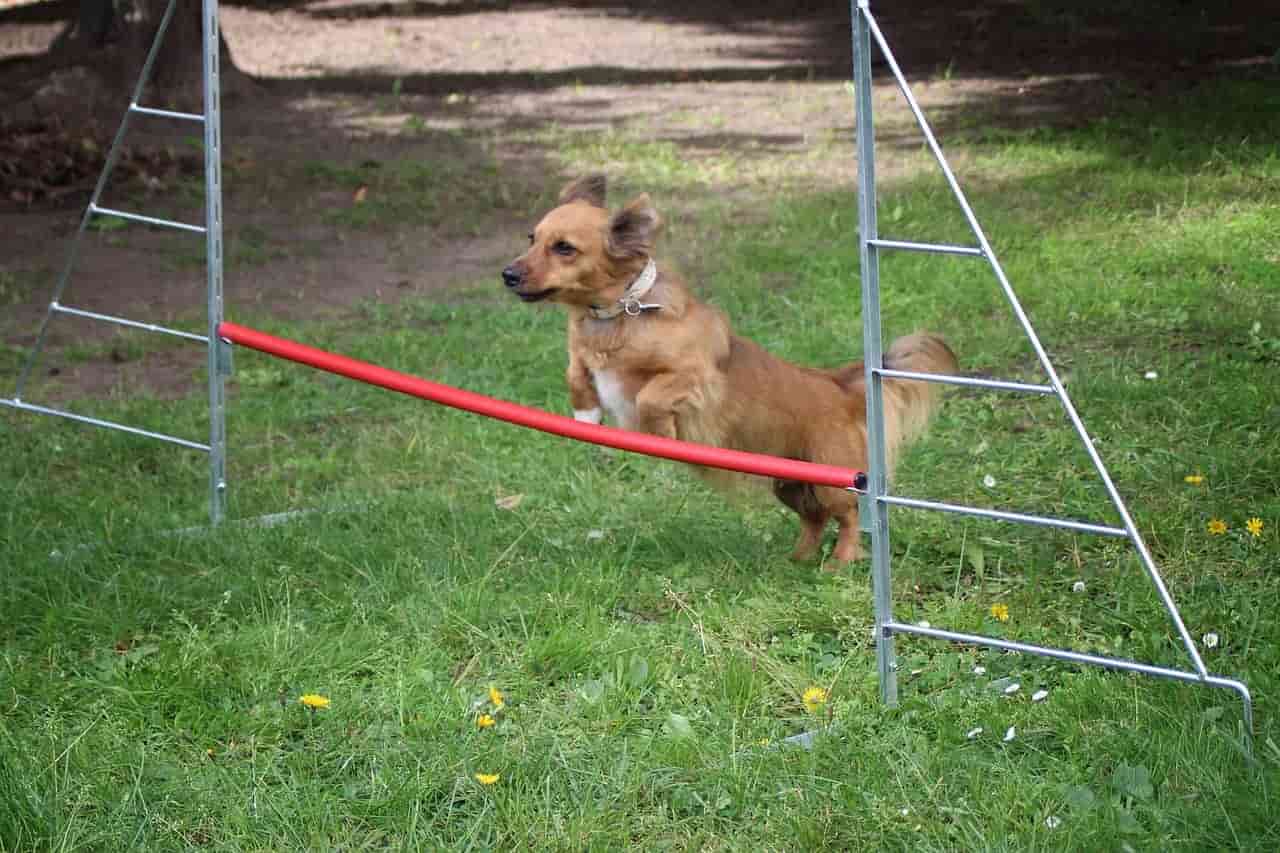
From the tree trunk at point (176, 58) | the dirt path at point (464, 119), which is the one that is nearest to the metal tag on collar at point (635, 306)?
the dirt path at point (464, 119)

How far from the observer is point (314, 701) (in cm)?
366

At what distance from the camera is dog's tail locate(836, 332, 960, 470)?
4543 mm

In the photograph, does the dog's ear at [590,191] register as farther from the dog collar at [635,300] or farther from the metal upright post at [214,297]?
the metal upright post at [214,297]

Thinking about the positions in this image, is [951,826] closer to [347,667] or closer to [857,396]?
[347,667]

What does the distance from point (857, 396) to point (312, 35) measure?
13774mm

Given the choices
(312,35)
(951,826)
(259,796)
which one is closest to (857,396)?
(951,826)

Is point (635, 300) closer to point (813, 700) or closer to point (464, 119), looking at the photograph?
point (813, 700)

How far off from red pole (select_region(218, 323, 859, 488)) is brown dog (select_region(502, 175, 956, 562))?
0.67m

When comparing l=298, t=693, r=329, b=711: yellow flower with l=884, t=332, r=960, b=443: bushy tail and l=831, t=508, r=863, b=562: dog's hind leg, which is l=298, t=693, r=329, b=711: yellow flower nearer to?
l=831, t=508, r=863, b=562: dog's hind leg

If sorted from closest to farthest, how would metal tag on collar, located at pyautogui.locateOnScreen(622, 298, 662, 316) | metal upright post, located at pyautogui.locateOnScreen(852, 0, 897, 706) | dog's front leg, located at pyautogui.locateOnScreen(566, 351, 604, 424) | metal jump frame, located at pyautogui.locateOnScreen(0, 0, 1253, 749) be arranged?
metal jump frame, located at pyautogui.locateOnScreen(0, 0, 1253, 749) < metal upright post, located at pyautogui.locateOnScreen(852, 0, 897, 706) < metal tag on collar, located at pyautogui.locateOnScreen(622, 298, 662, 316) < dog's front leg, located at pyautogui.locateOnScreen(566, 351, 604, 424)

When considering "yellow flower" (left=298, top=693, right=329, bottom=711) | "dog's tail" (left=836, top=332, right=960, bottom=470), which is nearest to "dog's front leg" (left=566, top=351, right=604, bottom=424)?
"dog's tail" (left=836, top=332, right=960, bottom=470)

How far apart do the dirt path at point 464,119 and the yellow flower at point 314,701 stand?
363cm

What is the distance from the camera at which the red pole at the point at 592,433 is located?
3.57 meters

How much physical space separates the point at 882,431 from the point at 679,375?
4.49 ft
